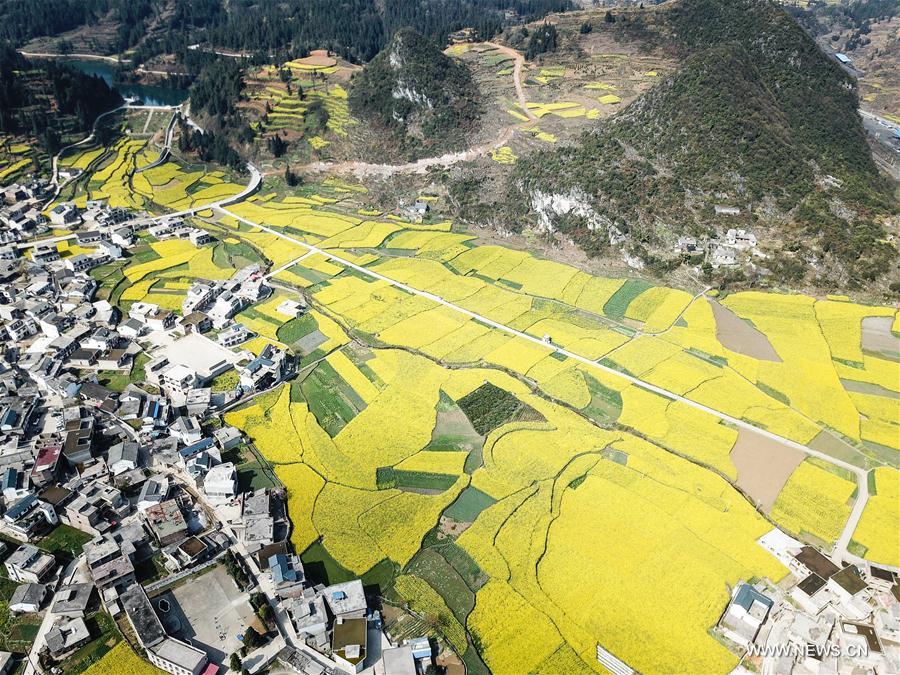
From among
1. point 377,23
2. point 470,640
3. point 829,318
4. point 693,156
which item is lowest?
point 470,640

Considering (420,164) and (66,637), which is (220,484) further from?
(420,164)

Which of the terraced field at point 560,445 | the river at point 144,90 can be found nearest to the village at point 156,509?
the terraced field at point 560,445

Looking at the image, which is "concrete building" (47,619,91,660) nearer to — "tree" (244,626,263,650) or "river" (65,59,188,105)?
"tree" (244,626,263,650)

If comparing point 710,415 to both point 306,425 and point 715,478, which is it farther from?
point 306,425

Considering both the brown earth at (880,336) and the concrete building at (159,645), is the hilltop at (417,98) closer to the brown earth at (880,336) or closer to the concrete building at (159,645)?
the brown earth at (880,336)

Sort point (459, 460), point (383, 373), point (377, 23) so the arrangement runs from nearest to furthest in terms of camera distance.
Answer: point (459, 460)
point (383, 373)
point (377, 23)

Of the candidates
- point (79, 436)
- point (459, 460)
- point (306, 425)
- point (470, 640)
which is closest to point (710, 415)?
point (459, 460)

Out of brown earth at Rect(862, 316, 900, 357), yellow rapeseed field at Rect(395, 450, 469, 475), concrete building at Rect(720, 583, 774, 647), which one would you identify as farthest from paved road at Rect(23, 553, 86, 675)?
brown earth at Rect(862, 316, 900, 357)
